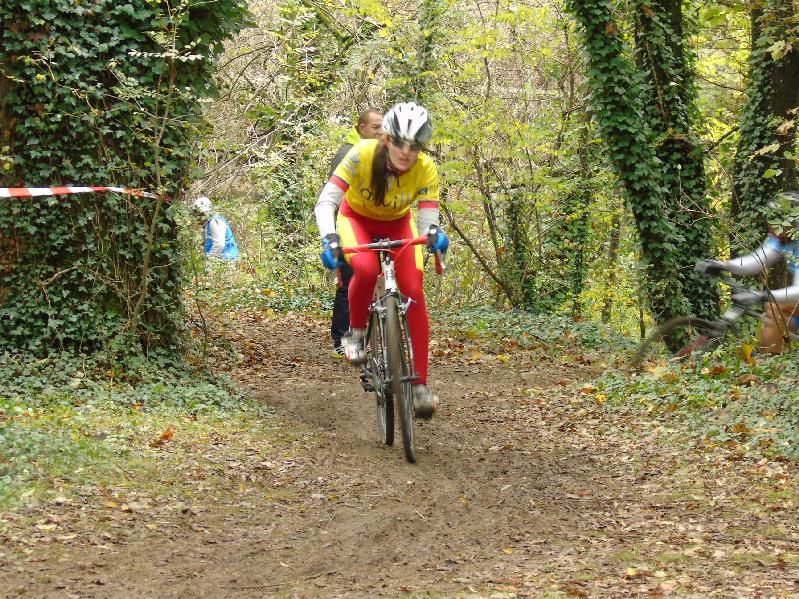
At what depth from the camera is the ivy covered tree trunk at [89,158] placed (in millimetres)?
7758

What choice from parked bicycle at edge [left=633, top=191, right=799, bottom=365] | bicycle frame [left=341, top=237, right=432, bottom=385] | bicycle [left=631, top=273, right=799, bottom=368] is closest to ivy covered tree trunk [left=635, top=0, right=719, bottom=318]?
bicycle [left=631, top=273, right=799, bottom=368]

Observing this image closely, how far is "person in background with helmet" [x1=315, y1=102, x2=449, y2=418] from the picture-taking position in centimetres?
639

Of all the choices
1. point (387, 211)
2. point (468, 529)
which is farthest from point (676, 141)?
point (468, 529)

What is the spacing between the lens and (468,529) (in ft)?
17.3

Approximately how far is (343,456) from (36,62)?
13.7 ft

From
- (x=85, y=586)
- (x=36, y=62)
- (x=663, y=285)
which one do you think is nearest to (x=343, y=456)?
(x=85, y=586)

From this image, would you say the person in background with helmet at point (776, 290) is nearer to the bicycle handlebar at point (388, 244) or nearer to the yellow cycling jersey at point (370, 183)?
the yellow cycling jersey at point (370, 183)

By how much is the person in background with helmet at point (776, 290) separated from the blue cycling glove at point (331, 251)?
163 inches

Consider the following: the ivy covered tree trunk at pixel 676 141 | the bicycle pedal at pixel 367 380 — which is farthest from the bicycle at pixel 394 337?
the ivy covered tree trunk at pixel 676 141

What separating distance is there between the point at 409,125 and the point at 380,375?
1891 mm

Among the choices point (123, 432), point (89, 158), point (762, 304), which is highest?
point (89, 158)

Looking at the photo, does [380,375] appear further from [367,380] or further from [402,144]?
[402,144]

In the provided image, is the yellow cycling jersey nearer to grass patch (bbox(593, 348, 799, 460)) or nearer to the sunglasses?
the sunglasses

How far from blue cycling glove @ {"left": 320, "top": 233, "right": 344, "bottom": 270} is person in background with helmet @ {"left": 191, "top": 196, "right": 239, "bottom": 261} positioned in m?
2.64
